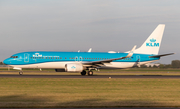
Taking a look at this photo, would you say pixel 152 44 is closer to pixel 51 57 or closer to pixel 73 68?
pixel 73 68

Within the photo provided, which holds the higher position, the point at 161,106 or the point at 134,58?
the point at 134,58

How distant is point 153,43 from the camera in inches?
1918

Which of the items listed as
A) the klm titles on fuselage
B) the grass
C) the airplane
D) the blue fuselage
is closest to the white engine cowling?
the airplane

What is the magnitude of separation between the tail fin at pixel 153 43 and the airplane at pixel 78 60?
126 mm

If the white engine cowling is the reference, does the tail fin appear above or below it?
above

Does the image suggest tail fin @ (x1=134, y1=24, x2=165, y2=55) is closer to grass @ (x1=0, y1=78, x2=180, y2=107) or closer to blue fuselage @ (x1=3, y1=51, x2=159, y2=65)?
blue fuselage @ (x1=3, y1=51, x2=159, y2=65)

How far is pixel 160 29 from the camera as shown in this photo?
48.7 meters

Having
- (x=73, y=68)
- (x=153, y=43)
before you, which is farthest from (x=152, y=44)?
(x=73, y=68)

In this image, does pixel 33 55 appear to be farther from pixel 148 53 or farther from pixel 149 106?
pixel 149 106

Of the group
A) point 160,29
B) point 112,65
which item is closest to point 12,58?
point 112,65

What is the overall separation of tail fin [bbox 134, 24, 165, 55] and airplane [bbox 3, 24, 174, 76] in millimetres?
126

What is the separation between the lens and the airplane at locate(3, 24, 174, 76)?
140ft

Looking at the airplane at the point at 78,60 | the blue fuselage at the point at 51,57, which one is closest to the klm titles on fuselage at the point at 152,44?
the airplane at the point at 78,60

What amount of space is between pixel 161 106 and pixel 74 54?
3139 centimetres
